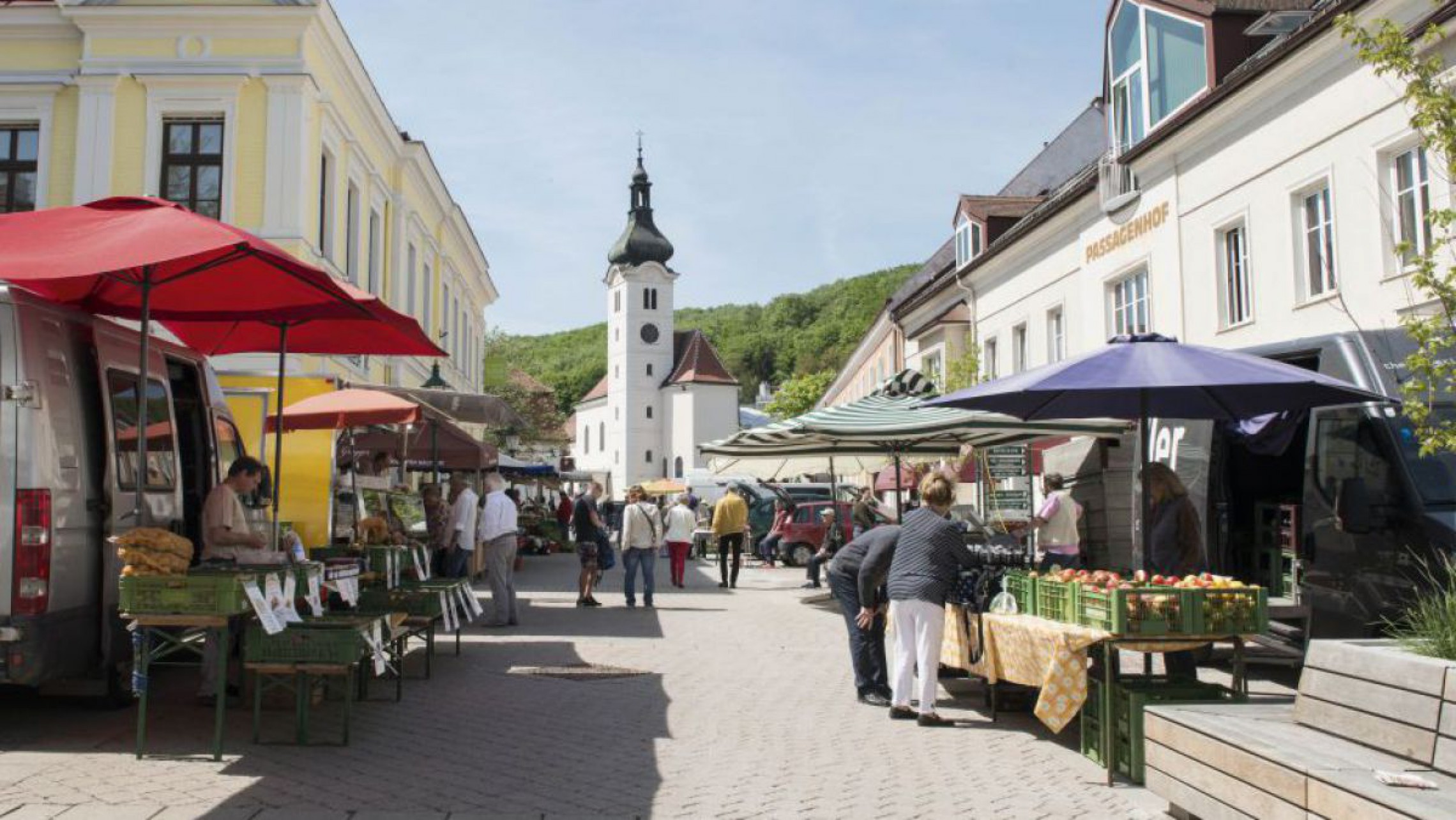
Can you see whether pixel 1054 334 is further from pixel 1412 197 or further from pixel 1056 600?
pixel 1056 600

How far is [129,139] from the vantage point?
20984 mm

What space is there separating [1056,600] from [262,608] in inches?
181

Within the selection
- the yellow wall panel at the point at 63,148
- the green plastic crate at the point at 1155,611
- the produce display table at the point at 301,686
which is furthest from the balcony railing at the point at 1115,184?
the yellow wall panel at the point at 63,148

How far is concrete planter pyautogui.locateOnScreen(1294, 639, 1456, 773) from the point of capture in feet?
13.8

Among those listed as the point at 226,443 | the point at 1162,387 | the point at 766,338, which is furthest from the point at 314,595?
the point at 766,338

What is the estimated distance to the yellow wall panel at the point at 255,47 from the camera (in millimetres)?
20938

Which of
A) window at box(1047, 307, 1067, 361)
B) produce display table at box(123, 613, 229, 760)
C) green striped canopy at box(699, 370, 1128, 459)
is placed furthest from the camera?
window at box(1047, 307, 1067, 361)

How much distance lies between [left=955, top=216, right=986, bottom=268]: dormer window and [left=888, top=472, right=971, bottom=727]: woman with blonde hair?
21.2 m

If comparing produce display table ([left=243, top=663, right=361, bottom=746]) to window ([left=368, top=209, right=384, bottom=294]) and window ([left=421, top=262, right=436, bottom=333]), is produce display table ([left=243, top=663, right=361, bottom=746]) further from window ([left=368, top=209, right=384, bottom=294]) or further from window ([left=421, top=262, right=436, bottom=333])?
window ([left=421, top=262, right=436, bottom=333])

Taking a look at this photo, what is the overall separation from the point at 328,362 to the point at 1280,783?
63.8 feet

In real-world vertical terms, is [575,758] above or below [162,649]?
below

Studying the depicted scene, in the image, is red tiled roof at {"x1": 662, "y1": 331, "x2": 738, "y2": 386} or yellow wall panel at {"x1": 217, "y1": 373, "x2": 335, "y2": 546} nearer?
yellow wall panel at {"x1": 217, "y1": 373, "x2": 335, "y2": 546}

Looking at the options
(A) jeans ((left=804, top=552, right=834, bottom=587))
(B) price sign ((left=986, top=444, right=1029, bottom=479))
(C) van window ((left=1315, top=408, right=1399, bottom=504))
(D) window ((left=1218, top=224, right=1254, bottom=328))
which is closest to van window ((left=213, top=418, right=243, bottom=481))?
(C) van window ((left=1315, top=408, right=1399, bottom=504))

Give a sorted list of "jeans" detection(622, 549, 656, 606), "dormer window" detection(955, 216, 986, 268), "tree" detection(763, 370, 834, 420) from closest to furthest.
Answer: "jeans" detection(622, 549, 656, 606) → "dormer window" detection(955, 216, 986, 268) → "tree" detection(763, 370, 834, 420)
